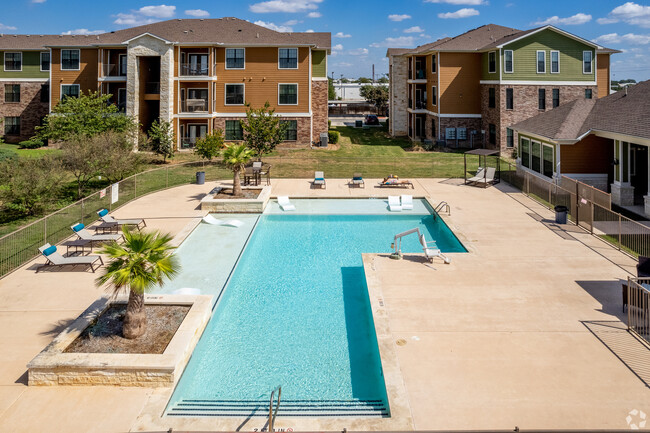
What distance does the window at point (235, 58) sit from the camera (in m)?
41.0

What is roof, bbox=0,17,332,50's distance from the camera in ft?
134

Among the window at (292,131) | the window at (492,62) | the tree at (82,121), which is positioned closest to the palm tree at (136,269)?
the tree at (82,121)

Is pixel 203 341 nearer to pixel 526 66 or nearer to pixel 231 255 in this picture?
pixel 231 255

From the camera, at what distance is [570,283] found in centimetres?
1292

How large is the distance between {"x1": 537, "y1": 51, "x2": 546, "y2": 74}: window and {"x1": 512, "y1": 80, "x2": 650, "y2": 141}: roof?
11.6m

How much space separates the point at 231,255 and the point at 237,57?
28.6m

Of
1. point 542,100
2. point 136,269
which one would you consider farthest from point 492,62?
point 136,269

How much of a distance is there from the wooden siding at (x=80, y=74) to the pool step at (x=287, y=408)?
1637 inches

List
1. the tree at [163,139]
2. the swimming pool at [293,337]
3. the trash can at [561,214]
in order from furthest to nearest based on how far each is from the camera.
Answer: the tree at [163,139], the trash can at [561,214], the swimming pool at [293,337]

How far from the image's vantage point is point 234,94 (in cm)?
4138

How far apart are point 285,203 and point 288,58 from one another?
21111 millimetres

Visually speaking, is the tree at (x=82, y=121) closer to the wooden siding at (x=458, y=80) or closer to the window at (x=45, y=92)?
the window at (x=45, y=92)

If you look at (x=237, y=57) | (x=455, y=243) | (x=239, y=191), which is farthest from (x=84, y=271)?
(x=237, y=57)

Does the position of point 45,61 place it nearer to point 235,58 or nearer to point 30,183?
point 235,58
